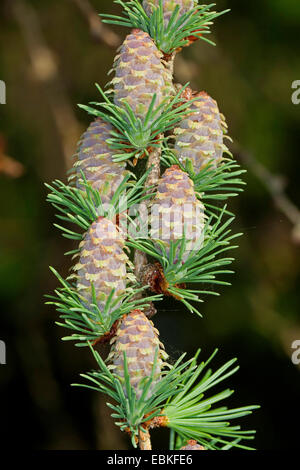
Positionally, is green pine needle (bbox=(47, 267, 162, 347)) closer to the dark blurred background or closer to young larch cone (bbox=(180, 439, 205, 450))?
young larch cone (bbox=(180, 439, 205, 450))

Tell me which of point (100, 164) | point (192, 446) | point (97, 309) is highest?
point (100, 164)

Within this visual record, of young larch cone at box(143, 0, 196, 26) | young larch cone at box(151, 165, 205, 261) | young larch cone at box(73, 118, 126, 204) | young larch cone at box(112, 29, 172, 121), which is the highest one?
young larch cone at box(143, 0, 196, 26)

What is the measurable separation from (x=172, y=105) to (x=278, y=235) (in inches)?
41.9

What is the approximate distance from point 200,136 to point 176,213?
82 mm

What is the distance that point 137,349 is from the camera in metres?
0.54

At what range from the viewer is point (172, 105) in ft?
1.92

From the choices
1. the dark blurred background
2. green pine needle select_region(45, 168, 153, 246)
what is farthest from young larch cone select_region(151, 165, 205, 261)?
→ the dark blurred background

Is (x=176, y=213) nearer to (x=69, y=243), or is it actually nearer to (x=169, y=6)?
(x=169, y=6)

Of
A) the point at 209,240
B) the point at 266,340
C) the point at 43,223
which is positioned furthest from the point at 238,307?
the point at 209,240

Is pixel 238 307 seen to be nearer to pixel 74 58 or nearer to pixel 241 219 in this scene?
pixel 241 219

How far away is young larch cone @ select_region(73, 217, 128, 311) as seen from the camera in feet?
1.80

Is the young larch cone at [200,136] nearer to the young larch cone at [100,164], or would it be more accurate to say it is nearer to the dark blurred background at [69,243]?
the young larch cone at [100,164]

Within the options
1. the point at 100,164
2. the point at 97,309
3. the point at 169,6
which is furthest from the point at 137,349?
the point at 169,6

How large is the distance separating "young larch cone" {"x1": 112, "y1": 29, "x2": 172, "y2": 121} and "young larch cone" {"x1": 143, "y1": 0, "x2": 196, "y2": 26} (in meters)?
Answer: 0.04
